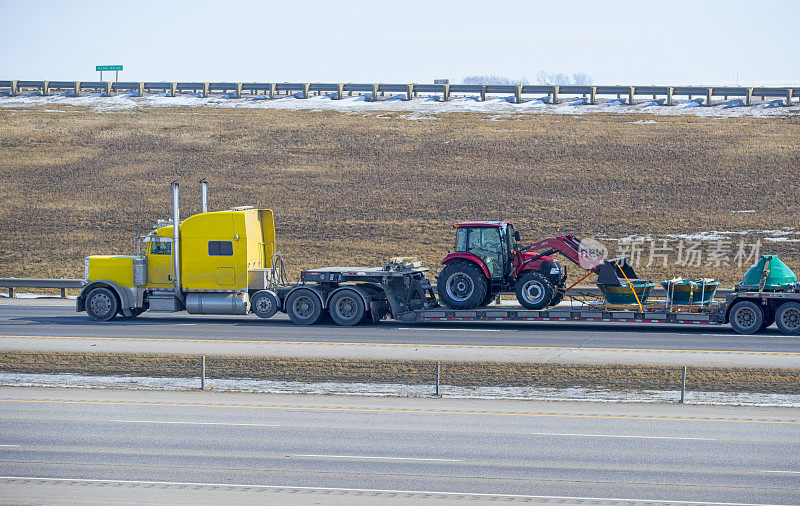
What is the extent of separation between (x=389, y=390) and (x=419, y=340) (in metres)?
5.67

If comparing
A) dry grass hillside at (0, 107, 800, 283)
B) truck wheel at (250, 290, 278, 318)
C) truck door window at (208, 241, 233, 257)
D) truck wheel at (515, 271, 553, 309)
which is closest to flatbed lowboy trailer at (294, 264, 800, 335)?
truck wheel at (515, 271, 553, 309)

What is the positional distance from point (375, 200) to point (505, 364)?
95.7ft

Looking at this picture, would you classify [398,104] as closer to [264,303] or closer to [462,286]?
[264,303]

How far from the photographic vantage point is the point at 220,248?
26.6 m

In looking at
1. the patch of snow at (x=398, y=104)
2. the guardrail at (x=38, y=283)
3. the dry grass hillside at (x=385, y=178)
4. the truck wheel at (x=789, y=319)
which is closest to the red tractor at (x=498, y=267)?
the truck wheel at (x=789, y=319)

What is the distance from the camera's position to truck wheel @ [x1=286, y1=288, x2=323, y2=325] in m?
26.3

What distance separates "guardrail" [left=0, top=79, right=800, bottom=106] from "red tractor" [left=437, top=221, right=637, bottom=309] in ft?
139

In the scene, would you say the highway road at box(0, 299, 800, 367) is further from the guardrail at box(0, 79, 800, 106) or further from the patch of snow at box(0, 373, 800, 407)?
the guardrail at box(0, 79, 800, 106)

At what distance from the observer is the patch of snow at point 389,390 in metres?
17.4

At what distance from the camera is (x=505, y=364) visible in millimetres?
19406

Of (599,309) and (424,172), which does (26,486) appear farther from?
(424,172)

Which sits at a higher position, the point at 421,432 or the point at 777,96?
the point at 777,96

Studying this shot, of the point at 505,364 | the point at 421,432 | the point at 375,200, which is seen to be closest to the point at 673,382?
the point at 505,364

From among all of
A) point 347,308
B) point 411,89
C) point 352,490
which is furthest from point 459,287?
point 411,89
